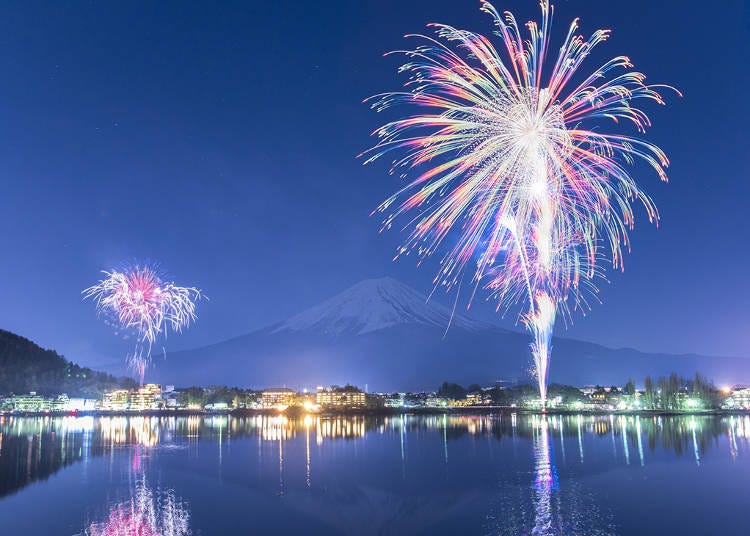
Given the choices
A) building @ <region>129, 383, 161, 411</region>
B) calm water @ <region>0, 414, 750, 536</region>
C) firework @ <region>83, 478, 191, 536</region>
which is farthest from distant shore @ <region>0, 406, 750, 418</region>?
firework @ <region>83, 478, 191, 536</region>

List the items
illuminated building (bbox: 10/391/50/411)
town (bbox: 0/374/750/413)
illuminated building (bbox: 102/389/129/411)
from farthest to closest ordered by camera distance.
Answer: illuminated building (bbox: 102/389/129/411) < illuminated building (bbox: 10/391/50/411) < town (bbox: 0/374/750/413)

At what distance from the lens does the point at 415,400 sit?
168125mm

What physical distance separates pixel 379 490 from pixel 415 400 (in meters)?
149

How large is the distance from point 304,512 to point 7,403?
117897 mm

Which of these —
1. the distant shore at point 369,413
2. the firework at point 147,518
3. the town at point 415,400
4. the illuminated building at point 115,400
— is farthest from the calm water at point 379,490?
the illuminated building at point 115,400

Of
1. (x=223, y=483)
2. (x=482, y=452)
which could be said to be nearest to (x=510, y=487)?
(x=223, y=483)

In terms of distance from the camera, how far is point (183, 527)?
53.1ft

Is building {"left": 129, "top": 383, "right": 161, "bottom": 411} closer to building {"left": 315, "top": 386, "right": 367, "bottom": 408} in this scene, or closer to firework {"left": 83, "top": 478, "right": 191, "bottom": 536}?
building {"left": 315, "top": 386, "right": 367, "bottom": 408}

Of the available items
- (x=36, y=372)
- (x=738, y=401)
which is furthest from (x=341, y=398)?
(x=738, y=401)

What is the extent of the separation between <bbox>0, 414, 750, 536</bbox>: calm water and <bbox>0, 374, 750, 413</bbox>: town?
2662 inches

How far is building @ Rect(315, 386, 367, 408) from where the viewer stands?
143750 mm

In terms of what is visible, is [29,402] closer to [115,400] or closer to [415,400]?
[115,400]

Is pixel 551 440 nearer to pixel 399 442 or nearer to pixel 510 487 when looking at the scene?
pixel 399 442

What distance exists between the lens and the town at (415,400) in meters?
97.3
